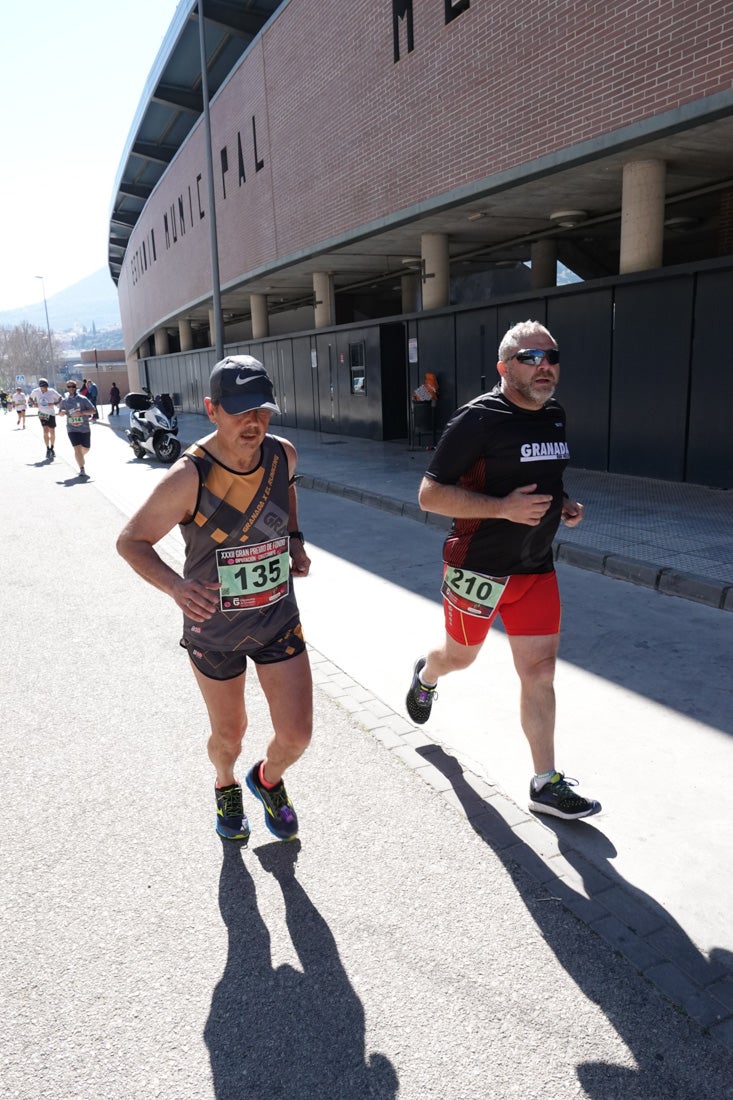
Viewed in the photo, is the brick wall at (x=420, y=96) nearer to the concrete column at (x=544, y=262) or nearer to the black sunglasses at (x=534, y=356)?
the concrete column at (x=544, y=262)

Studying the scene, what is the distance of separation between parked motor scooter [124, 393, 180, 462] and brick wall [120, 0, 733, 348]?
5.10m

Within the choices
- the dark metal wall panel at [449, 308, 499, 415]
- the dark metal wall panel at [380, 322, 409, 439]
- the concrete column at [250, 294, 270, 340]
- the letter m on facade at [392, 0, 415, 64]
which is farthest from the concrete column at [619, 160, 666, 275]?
the concrete column at [250, 294, 270, 340]

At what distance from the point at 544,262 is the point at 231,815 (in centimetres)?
1821

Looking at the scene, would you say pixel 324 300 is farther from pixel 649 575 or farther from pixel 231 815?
pixel 231 815

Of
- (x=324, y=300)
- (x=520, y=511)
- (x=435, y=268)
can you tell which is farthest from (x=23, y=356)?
(x=520, y=511)

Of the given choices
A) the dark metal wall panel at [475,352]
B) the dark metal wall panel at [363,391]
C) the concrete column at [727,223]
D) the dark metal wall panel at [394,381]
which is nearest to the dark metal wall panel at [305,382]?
the dark metal wall panel at [363,391]

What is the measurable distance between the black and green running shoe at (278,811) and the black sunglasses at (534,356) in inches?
81.8

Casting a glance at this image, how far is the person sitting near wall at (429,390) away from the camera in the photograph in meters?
16.5

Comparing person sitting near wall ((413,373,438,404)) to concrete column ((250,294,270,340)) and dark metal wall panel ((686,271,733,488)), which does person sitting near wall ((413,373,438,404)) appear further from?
concrete column ((250,294,270,340))

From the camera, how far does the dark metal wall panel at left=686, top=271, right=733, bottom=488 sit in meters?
10.2

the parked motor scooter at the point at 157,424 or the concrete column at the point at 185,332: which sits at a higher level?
the concrete column at the point at 185,332

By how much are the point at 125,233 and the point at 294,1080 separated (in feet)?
197

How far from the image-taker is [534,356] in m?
3.32

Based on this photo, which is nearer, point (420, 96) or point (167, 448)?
point (420, 96)
